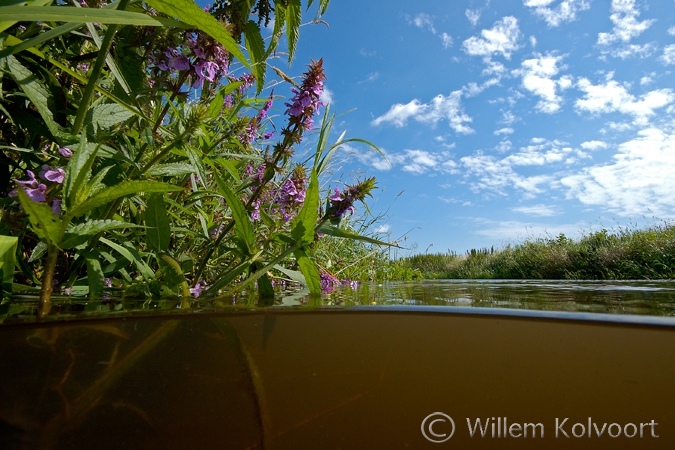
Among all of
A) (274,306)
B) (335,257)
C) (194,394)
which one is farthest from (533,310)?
(335,257)

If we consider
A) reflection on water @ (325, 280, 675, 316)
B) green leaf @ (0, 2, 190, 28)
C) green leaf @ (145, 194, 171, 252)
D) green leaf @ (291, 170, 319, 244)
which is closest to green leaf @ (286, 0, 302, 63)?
green leaf @ (291, 170, 319, 244)

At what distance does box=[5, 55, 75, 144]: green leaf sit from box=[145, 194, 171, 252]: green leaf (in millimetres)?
302

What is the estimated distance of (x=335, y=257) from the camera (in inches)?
197

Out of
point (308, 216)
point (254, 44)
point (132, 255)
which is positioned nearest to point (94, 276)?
point (132, 255)

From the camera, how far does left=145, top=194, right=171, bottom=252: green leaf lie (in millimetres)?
1364

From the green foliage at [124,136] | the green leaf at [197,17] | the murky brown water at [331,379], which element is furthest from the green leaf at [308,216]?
the green leaf at [197,17]

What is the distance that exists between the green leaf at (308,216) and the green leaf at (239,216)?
6.4 inches

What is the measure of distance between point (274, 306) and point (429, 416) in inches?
30.2

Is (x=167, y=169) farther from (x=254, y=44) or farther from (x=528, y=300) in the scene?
(x=528, y=300)

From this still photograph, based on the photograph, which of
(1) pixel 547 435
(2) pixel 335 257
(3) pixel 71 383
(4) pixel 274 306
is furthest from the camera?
(2) pixel 335 257

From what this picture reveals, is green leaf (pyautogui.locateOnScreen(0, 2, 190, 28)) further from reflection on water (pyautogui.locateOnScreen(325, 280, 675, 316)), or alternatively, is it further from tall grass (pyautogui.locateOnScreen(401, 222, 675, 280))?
tall grass (pyautogui.locateOnScreen(401, 222, 675, 280))

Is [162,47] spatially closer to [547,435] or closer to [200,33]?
[200,33]

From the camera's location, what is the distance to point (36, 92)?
1.29m

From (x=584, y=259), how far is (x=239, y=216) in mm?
17240
